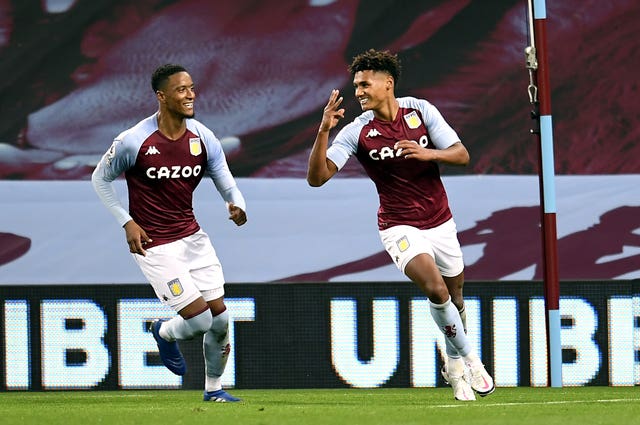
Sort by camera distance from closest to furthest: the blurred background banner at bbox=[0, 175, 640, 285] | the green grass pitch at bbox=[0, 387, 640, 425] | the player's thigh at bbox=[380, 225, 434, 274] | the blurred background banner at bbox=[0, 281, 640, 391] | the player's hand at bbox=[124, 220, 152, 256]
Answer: the green grass pitch at bbox=[0, 387, 640, 425], the player's thigh at bbox=[380, 225, 434, 274], the player's hand at bbox=[124, 220, 152, 256], the blurred background banner at bbox=[0, 281, 640, 391], the blurred background banner at bbox=[0, 175, 640, 285]

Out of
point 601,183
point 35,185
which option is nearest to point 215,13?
point 35,185

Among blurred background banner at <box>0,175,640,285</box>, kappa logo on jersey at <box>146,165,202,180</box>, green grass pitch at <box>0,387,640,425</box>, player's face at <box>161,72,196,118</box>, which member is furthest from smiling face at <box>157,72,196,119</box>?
blurred background banner at <box>0,175,640,285</box>

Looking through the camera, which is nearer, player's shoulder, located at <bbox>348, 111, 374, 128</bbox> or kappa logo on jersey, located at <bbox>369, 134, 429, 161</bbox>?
kappa logo on jersey, located at <bbox>369, 134, 429, 161</bbox>

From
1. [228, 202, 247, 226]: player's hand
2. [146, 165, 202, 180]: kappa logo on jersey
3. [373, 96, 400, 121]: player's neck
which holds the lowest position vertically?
[228, 202, 247, 226]: player's hand

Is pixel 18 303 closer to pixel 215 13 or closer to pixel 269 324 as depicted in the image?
pixel 269 324

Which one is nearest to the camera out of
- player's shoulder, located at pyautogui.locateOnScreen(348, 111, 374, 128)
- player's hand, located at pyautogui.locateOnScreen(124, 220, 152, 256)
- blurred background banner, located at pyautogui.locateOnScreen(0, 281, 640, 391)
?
player's hand, located at pyautogui.locateOnScreen(124, 220, 152, 256)

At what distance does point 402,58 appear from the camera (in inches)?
509

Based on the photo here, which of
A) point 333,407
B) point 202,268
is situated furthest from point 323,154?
point 333,407

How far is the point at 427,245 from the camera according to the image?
8281 mm

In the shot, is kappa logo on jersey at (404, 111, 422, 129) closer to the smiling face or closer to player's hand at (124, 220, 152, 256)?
the smiling face

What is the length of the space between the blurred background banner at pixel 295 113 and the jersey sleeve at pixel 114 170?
410 centimetres

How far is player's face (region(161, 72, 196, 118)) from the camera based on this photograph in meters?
8.44

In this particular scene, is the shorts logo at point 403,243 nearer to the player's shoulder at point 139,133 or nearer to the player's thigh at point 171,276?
the player's thigh at point 171,276

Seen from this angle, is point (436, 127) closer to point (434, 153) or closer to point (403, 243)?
point (434, 153)
